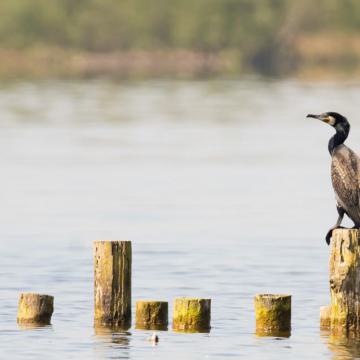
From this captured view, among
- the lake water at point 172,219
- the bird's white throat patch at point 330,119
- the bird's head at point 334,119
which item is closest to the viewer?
the lake water at point 172,219

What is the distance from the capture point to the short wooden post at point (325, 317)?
2006 centimetres

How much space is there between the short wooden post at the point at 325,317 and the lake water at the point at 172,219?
0.70 feet

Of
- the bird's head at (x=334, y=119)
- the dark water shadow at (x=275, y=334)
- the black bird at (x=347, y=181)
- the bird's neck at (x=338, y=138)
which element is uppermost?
the bird's head at (x=334, y=119)

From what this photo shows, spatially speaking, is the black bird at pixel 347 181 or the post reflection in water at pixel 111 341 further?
the black bird at pixel 347 181

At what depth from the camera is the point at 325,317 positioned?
20156 millimetres

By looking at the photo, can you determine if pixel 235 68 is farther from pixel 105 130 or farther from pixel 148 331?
pixel 148 331

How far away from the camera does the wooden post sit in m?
18.7

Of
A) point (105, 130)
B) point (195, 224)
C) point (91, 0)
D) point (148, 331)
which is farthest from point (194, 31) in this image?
point (148, 331)

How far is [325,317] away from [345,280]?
1.38m

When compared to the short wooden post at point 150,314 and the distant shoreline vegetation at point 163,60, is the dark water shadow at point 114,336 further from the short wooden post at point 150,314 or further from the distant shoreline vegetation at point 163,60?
the distant shoreline vegetation at point 163,60

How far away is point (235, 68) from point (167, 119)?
7748 cm

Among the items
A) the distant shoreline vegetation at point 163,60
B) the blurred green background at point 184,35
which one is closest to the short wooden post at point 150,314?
the distant shoreline vegetation at point 163,60

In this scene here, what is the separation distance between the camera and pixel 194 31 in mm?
154750

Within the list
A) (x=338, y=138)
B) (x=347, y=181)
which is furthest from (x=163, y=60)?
(x=347, y=181)
